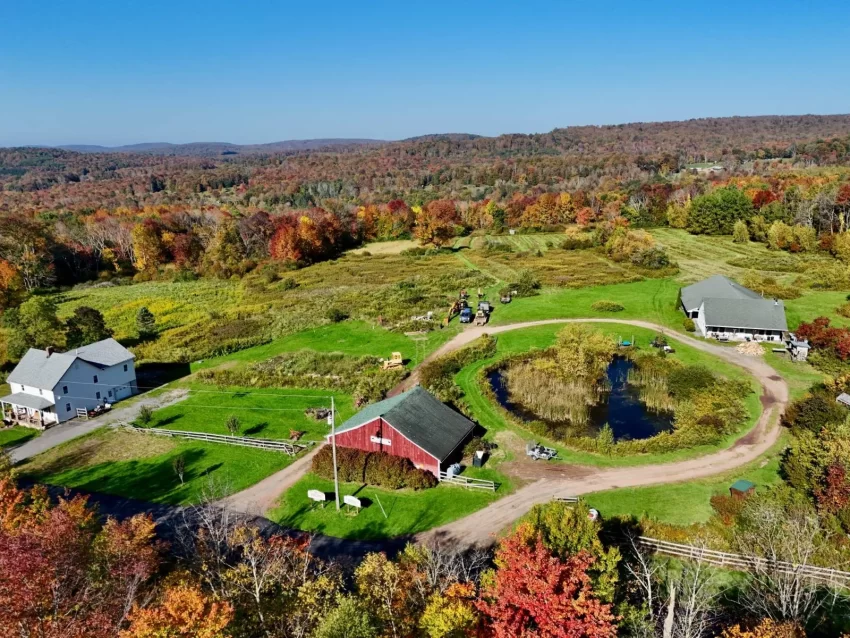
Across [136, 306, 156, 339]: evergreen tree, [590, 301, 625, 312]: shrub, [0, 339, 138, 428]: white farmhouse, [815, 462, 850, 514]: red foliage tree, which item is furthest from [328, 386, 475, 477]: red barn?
[136, 306, 156, 339]: evergreen tree

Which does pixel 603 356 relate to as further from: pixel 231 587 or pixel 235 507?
pixel 231 587

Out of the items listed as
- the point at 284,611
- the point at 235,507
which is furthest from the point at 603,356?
the point at 284,611

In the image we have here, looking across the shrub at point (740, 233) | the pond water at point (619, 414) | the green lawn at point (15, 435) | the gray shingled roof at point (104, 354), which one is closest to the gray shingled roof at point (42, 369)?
the gray shingled roof at point (104, 354)

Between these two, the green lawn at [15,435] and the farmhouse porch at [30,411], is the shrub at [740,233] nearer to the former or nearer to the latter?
the farmhouse porch at [30,411]

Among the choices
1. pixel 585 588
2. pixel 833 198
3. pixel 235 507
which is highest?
pixel 833 198

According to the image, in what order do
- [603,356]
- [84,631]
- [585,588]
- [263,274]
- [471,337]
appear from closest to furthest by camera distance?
1. [84,631]
2. [585,588]
3. [603,356]
4. [471,337]
5. [263,274]

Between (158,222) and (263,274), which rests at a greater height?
(158,222)
